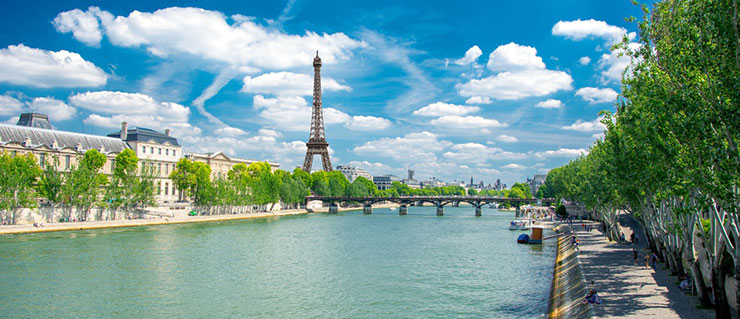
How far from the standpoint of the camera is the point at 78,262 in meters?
37.2

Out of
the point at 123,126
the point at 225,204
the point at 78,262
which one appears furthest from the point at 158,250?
the point at 123,126

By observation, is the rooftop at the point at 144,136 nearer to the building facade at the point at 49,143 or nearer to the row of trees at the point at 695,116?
the building facade at the point at 49,143

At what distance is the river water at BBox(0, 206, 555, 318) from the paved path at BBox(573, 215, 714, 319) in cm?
309

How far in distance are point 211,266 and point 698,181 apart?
3157cm

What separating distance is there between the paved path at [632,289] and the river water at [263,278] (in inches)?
122

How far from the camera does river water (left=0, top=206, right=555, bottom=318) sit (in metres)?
25.7

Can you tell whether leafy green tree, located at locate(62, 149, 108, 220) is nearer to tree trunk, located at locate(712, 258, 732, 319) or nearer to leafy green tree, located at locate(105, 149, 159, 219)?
leafy green tree, located at locate(105, 149, 159, 219)

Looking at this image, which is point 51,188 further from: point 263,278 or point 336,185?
point 336,185

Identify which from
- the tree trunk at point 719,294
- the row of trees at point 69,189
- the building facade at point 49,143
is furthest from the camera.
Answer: the building facade at point 49,143

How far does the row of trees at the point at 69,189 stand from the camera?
58.8 m

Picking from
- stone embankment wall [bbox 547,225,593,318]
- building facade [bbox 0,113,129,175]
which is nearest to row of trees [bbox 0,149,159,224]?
building facade [bbox 0,113,129,175]

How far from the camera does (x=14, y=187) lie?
58.1m

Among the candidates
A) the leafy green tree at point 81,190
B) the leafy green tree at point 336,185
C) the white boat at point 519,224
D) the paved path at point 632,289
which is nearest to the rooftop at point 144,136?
the leafy green tree at point 81,190

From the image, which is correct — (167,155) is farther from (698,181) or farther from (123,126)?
(698,181)
